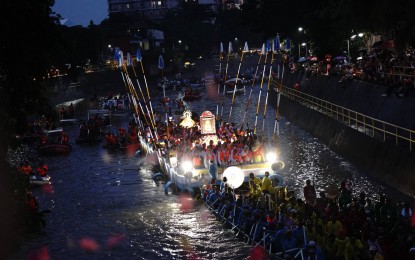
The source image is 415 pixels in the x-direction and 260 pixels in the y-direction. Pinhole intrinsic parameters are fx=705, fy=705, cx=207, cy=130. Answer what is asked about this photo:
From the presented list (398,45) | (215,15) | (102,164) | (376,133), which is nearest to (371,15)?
(398,45)

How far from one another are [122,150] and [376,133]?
2000 cm

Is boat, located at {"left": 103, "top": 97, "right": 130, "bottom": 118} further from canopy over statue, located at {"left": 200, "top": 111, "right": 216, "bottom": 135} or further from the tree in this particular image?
the tree

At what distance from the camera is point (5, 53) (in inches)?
704

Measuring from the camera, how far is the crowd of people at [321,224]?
17.8 meters

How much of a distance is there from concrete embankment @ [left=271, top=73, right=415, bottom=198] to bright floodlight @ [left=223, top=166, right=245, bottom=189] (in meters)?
6.89

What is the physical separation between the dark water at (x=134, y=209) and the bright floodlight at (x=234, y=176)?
1677 millimetres

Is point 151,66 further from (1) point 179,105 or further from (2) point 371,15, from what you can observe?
(2) point 371,15

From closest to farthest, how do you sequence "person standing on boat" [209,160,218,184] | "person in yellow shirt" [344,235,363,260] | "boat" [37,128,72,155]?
1. "person in yellow shirt" [344,235,363,260]
2. "person standing on boat" [209,160,218,184]
3. "boat" [37,128,72,155]

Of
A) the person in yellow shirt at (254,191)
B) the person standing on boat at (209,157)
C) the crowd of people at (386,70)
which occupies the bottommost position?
the person in yellow shirt at (254,191)

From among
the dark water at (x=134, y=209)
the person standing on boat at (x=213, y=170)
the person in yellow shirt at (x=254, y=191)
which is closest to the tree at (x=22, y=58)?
the dark water at (x=134, y=209)

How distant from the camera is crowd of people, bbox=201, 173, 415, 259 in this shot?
58.5ft

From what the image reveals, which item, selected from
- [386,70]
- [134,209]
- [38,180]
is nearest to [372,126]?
[386,70]

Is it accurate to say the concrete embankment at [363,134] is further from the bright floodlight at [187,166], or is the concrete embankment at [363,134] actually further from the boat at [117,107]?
the boat at [117,107]

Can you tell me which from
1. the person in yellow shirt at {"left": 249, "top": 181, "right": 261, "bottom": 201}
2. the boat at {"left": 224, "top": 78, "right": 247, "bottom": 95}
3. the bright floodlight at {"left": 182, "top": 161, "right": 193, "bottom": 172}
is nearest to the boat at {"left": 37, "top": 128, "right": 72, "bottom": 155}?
the bright floodlight at {"left": 182, "top": 161, "right": 193, "bottom": 172}
